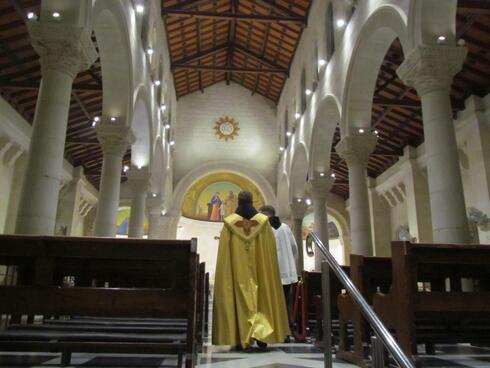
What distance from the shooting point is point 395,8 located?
789cm

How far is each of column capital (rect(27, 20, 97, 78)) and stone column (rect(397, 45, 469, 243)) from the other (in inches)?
200

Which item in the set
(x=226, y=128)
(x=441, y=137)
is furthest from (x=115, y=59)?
(x=226, y=128)

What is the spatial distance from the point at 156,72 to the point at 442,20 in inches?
400

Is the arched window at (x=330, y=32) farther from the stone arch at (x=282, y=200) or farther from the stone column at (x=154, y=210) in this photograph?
the stone column at (x=154, y=210)

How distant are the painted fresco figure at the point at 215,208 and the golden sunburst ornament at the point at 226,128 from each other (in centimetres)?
315

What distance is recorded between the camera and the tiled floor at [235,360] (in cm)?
341

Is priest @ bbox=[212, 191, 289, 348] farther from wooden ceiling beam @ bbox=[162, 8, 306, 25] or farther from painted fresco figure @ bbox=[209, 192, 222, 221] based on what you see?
painted fresco figure @ bbox=[209, 192, 222, 221]

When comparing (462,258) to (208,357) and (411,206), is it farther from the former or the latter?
(411,206)

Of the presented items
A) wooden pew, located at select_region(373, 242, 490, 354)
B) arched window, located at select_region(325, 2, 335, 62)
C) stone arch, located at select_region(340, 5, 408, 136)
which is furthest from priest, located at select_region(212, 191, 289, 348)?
arched window, located at select_region(325, 2, 335, 62)

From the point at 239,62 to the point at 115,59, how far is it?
13.1 meters

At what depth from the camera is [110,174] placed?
9.97 meters

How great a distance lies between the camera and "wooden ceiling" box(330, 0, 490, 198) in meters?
10.0

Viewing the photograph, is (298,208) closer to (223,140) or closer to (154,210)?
(154,210)

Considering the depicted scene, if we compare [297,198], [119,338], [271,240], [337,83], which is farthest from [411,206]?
[119,338]
